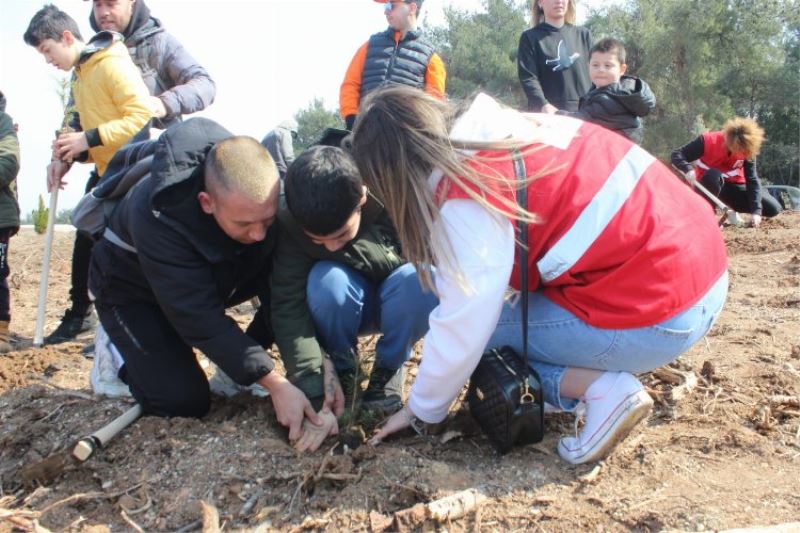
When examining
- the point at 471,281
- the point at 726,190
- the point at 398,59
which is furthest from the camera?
the point at 726,190

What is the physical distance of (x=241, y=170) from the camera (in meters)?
2.46

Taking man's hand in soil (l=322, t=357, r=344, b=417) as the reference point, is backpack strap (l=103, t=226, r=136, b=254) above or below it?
above

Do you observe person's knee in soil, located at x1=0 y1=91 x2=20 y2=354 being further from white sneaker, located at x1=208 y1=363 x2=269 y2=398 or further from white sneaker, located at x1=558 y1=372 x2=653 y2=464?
white sneaker, located at x1=558 y1=372 x2=653 y2=464

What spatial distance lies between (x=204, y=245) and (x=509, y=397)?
4.16ft

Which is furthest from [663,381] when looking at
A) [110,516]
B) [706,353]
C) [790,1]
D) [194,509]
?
[790,1]

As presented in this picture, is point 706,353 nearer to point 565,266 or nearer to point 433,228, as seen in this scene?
point 565,266

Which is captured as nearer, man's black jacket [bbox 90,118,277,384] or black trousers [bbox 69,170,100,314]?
man's black jacket [bbox 90,118,277,384]

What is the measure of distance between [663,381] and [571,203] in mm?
1366

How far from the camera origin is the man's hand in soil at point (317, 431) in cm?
259

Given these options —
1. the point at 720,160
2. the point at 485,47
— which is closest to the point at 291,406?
the point at 720,160

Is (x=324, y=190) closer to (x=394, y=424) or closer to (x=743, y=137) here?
(x=394, y=424)

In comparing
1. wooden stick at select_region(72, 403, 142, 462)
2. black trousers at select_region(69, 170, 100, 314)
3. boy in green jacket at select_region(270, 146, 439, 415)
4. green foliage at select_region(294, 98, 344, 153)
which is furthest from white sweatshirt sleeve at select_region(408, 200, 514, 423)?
green foliage at select_region(294, 98, 344, 153)

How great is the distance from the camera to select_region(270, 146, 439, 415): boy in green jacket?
278 centimetres

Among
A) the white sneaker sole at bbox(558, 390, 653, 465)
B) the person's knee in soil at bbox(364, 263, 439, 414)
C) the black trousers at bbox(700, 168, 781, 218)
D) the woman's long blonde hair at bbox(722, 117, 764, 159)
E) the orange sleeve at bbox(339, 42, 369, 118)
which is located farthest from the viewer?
the black trousers at bbox(700, 168, 781, 218)
